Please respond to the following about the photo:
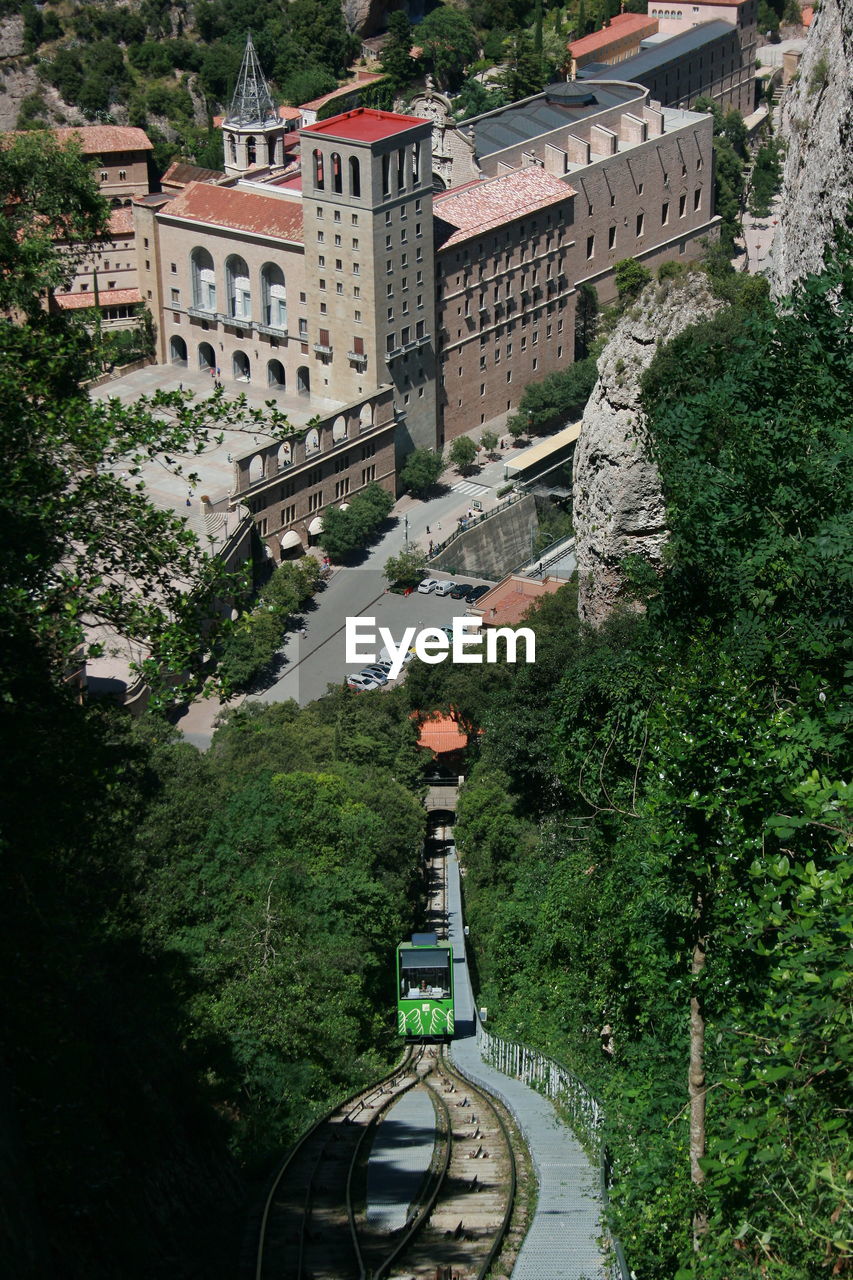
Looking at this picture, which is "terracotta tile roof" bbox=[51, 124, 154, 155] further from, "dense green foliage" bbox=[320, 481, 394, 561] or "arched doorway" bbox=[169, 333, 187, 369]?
"dense green foliage" bbox=[320, 481, 394, 561]

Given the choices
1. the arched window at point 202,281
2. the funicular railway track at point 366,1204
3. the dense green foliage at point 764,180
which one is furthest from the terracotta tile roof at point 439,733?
the dense green foliage at point 764,180

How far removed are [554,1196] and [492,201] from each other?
69.1m

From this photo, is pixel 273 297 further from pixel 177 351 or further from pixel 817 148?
pixel 817 148

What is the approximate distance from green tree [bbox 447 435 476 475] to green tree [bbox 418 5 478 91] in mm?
35440

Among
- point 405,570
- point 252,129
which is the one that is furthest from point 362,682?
point 252,129

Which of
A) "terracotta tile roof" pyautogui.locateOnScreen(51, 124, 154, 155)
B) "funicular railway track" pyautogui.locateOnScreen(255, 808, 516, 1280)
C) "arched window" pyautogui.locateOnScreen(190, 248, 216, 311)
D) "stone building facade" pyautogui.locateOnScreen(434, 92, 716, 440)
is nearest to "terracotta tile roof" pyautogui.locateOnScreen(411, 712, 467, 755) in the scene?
"funicular railway track" pyautogui.locateOnScreen(255, 808, 516, 1280)

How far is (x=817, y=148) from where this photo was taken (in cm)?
3500

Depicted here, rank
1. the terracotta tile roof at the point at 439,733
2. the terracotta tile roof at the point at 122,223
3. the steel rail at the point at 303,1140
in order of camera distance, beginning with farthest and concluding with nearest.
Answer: the terracotta tile roof at the point at 122,223
the terracotta tile roof at the point at 439,733
the steel rail at the point at 303,1140

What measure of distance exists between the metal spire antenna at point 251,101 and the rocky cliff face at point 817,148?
54.4 metres

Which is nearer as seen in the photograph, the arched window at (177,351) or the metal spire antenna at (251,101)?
the arched window at (177,351)

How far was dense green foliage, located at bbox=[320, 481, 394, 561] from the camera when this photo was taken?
73.5 m

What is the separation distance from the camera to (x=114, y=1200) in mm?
18609

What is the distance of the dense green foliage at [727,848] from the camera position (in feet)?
48.3

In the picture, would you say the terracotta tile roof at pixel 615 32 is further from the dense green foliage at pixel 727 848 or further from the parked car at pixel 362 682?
the dense green foliage at pixel 727 848
